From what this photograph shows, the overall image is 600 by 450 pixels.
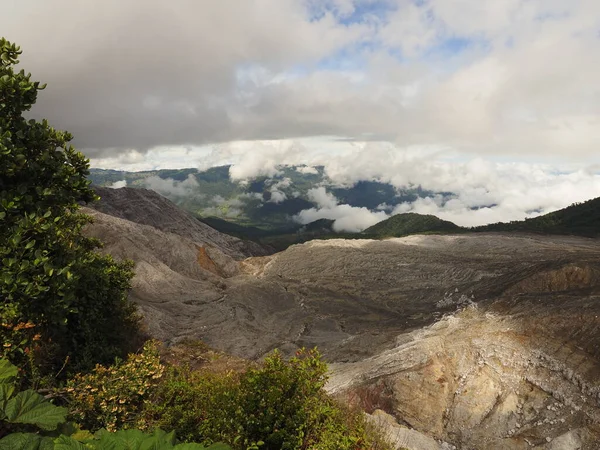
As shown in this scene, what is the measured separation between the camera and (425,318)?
48094 millimetres

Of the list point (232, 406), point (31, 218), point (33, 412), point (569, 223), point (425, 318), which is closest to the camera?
point (33, 412)

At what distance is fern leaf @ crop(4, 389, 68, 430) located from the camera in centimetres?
524

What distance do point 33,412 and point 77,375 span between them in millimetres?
4570

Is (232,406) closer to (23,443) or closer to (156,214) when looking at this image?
(23,443)

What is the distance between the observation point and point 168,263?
68.0 metres

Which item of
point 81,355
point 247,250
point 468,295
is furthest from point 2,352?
point 247,250

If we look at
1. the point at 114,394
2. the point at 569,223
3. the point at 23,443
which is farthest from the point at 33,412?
the point at 569,223

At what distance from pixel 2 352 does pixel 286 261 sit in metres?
69.7

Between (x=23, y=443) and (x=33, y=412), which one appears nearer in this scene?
(x=23, y=443)

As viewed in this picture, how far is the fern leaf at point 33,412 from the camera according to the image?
5.24 metres

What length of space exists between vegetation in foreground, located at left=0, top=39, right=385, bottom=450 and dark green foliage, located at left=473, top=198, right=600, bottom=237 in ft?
340

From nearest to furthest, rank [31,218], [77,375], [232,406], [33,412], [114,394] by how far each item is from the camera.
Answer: [33,412] → [232,406] → [31,218] → [114,394] → [77,375]

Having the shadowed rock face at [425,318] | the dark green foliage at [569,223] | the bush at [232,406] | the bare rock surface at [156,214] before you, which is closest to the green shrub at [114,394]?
the bush at [232,406]

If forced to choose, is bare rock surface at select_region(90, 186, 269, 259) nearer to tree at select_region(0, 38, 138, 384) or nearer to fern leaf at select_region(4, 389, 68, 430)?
tree at select_region(0, 38, 138, 384)
